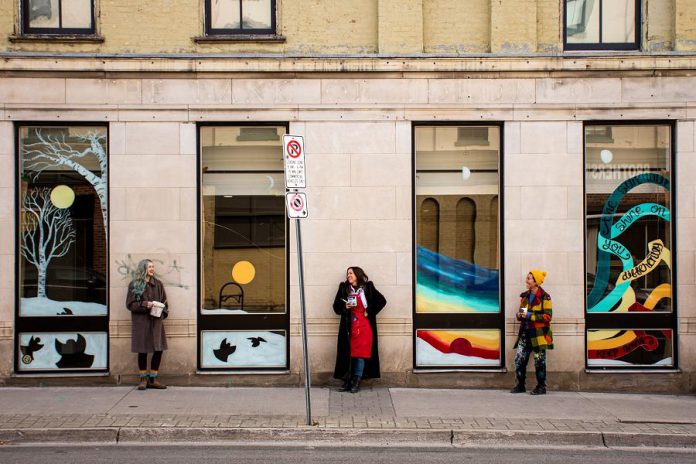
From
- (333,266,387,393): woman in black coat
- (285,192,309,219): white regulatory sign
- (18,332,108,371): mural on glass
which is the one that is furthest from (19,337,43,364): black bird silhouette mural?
(285,192,309,219): white regulatory sign

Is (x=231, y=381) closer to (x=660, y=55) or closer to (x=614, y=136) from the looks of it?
(x=614, y=136)

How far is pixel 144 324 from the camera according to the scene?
10641 millimetres

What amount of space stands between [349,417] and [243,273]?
326cm

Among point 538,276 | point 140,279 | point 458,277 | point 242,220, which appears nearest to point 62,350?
point 140,279

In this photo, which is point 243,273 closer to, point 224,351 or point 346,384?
point 224,351

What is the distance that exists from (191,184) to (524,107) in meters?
5.21

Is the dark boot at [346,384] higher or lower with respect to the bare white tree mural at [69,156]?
lower

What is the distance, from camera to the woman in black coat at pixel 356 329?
35.0 feet

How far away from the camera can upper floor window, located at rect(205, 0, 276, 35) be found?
37.2ft

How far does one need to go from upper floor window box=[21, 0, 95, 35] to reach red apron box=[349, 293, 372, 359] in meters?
5.87

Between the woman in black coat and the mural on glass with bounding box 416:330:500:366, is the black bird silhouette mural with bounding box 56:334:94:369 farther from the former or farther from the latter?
the mural on glass with bounding box 416:330:500:366

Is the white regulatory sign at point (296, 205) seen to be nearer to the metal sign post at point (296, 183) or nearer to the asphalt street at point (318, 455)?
the metal sign post at point (296, 183)

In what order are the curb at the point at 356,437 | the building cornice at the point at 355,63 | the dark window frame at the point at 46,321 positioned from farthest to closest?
the dark window frame at the point at 46,321, the building cornice at the point at 355,63, the curb at the point at 356,437


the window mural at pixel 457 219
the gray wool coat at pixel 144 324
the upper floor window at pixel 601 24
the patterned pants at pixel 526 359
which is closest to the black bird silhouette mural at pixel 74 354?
the gray wool coat at pixel 144 324
